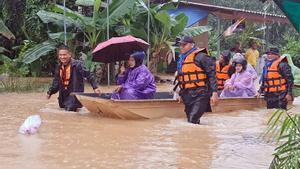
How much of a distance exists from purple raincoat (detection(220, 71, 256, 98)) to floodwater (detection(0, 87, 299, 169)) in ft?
2.49

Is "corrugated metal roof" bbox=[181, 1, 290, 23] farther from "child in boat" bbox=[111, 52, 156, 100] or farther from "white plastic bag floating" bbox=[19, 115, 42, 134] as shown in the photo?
"white plastic bag floating" bbox=[19, 115, 42, 134]

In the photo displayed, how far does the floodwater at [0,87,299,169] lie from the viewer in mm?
5895

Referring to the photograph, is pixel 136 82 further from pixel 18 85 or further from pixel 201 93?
pixel 18 85

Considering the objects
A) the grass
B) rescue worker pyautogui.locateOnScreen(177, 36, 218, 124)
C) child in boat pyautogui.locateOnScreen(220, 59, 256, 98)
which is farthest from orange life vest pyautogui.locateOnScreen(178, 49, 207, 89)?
the grass

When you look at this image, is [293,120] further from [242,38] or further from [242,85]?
[242,38]

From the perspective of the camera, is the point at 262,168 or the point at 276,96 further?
the point at 276,96

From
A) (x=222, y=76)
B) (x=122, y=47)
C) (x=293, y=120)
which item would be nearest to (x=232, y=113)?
(x=222, y=76)

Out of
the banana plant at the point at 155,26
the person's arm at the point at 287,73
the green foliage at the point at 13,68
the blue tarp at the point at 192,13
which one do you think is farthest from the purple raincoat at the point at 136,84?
the blue tarp at the point at 192,13

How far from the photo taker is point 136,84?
29.8 ft

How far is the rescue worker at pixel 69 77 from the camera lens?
957cm

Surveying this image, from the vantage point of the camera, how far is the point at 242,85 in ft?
35.3

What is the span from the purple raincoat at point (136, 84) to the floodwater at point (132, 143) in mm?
529

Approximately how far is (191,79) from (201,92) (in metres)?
0.25

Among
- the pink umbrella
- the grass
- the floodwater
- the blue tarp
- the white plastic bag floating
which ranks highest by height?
the blue tarp
